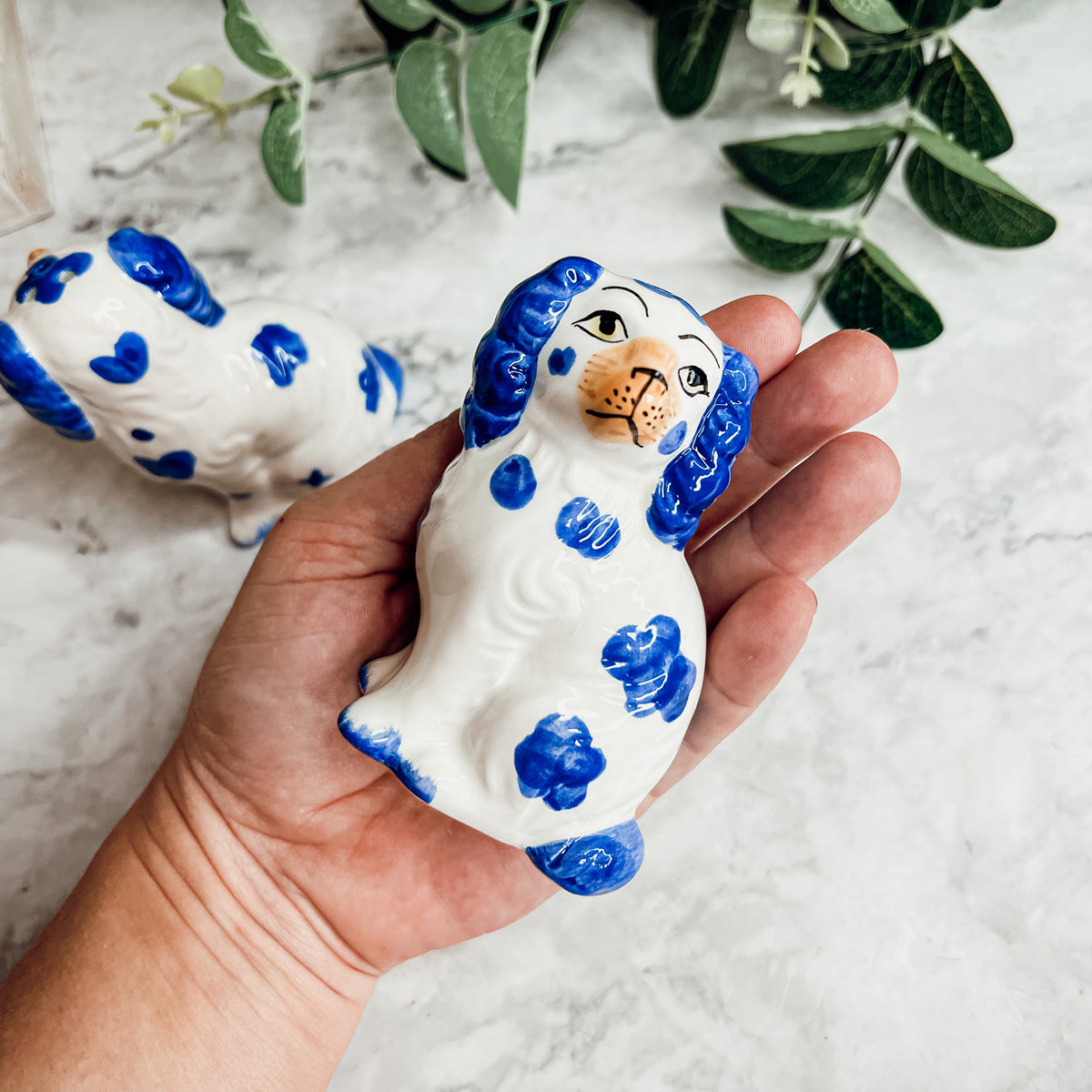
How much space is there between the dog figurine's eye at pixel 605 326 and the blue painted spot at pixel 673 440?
0.10 m

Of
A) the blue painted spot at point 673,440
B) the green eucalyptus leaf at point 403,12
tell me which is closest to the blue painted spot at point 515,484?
the blue painted spot at point 673,440

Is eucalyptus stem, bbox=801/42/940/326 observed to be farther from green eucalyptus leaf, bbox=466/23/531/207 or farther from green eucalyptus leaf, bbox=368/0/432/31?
green eucalyptus leaf, bbox=368/0/432/31

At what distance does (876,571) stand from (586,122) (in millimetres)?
823

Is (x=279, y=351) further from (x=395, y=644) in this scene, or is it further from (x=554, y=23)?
(x=554, y=23)

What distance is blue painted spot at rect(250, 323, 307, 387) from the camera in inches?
49.5

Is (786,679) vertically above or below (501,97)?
below

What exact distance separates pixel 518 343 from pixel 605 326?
3.3 inches

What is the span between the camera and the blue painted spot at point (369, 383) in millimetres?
1353

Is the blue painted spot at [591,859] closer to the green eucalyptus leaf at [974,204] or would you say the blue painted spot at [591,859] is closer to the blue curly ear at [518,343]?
the blue curly ear at [518,343]

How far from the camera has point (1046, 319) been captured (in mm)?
1575

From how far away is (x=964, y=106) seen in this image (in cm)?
140

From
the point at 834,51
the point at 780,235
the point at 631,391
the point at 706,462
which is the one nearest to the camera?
the point at 631,391

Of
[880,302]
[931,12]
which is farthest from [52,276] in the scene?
[931,12]

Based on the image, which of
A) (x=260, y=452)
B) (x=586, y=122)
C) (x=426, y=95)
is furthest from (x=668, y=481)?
(x=586, y=122)
